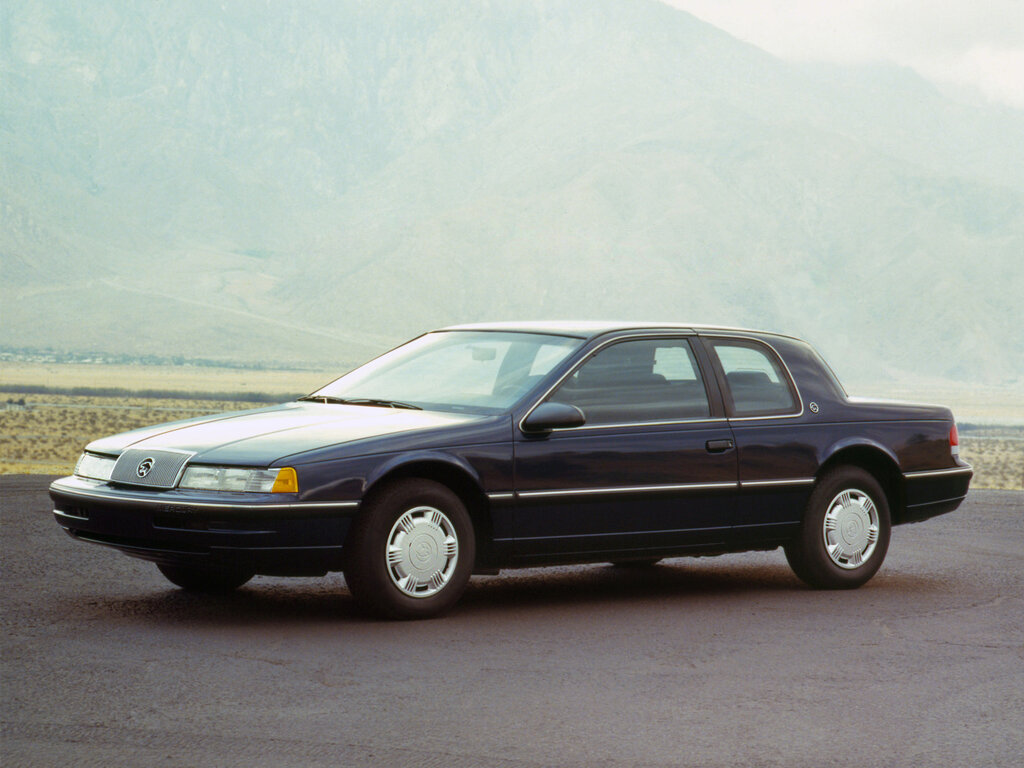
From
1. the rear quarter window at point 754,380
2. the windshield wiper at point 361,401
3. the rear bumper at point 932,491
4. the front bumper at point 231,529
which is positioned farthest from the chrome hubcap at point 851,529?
the front bumper at point 231,529

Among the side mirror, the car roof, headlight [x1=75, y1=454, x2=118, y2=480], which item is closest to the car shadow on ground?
headlight [x1=75, y1=454, x2=118, y2=480]

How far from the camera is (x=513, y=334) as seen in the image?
9312mm

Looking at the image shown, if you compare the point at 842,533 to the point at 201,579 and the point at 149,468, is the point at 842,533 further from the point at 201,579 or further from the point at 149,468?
the point at 149,468

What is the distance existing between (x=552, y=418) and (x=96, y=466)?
94.7 inches

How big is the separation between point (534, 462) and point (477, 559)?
595 millimetres

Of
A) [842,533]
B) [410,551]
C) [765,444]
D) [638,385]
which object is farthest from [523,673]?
[842,533]

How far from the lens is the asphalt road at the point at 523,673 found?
554cm

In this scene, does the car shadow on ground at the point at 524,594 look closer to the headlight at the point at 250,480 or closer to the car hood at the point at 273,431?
the headlight at the point at 250,480

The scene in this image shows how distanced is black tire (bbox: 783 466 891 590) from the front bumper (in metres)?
3.12

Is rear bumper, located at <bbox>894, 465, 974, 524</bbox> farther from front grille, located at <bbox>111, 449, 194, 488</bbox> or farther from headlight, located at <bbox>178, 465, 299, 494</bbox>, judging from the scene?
front grille, located at <bbox>111, 449, 194, 488</bbox>

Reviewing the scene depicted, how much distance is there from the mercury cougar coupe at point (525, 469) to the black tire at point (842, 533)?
0.01 metres

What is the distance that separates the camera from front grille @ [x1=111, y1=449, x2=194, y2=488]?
7.86 m

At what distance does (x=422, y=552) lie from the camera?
8062 millimetres

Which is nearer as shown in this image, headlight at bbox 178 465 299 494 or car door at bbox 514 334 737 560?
headlight at bbox 178 465 299 494
